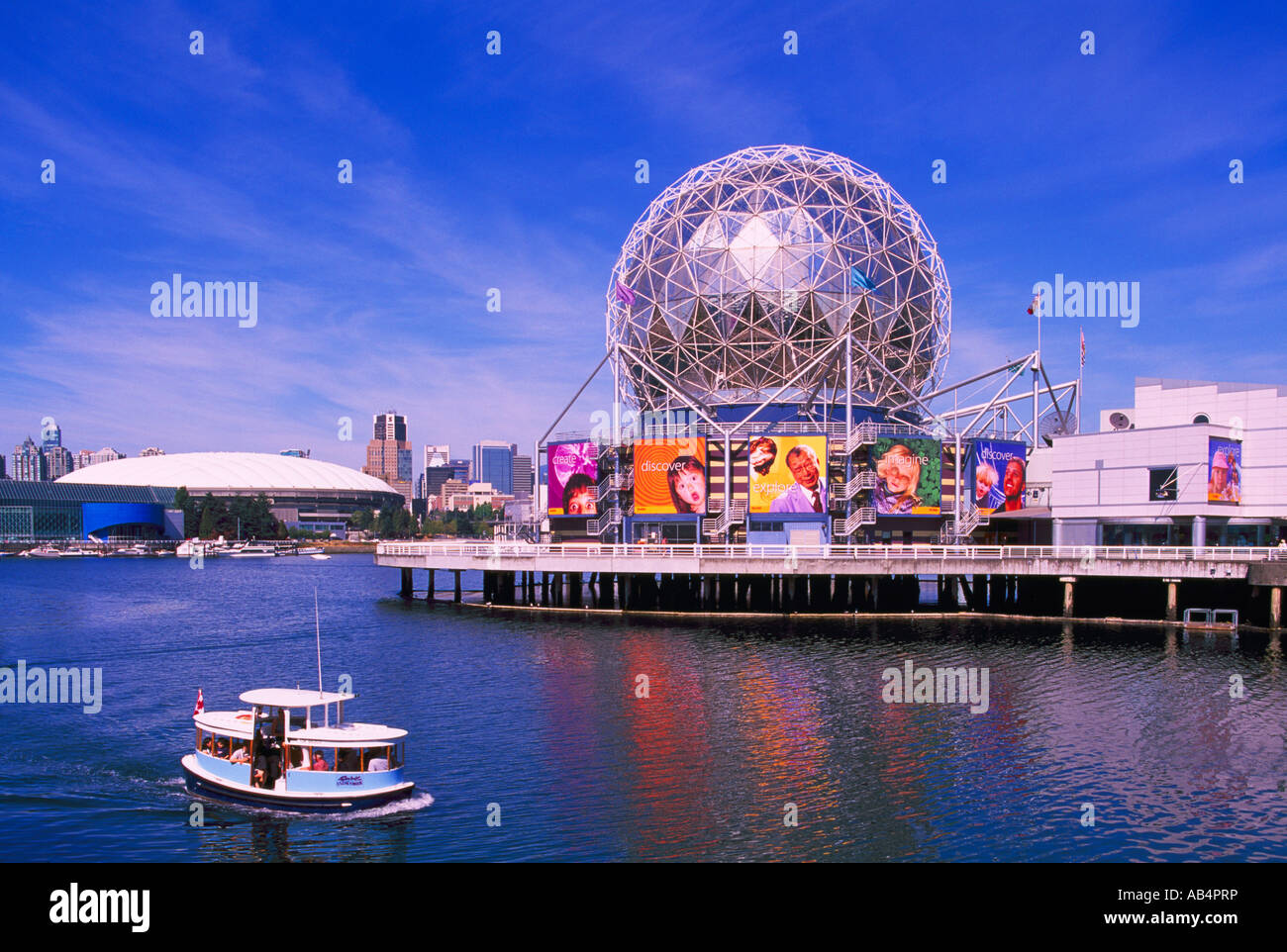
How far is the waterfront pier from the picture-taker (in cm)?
5450

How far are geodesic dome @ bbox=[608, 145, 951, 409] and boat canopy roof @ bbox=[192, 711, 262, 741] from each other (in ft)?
159

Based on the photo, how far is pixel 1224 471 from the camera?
199ft

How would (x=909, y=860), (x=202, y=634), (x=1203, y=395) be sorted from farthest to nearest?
(x=1203, y=395) → (x=202, y=634) → (x=909, y=860)

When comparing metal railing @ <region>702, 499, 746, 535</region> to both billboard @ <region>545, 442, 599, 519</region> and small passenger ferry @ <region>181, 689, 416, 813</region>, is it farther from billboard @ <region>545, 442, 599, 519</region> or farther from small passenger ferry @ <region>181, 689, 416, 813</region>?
small passenger ferry @ <region>181, 689, 416, 813</region>

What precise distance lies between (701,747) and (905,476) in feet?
141

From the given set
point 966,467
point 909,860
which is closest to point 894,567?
point 966,467

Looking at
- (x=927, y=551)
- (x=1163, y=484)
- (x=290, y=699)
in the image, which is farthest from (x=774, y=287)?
(x=290, y=699)

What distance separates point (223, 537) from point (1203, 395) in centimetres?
16607

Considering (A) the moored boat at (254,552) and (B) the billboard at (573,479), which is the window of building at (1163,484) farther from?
(A) the moored boat at (254,552)

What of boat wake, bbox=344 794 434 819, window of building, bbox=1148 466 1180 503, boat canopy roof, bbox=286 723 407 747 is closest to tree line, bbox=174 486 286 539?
window of building, bbox=1148 466 1180 503

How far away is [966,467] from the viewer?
2795 inches

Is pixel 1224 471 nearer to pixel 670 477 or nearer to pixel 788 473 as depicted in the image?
pixel 788 473
